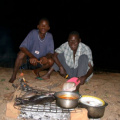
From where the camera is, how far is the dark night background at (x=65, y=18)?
20047 millimetres

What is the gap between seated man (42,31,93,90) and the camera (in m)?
3.46

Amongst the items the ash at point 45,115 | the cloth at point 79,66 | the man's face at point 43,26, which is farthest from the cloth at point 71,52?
the ash at point 45,115

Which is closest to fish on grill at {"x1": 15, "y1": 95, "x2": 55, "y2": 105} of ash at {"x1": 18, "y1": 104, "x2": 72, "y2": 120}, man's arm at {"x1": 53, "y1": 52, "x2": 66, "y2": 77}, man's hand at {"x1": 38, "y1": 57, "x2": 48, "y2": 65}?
ash at {"x1": 18, "y1": 104, "x2": 72, "y2": 120}

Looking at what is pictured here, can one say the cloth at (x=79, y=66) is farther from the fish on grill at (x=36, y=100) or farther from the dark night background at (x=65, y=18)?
the dark night background at (x=65, y=18)

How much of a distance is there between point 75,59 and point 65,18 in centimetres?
2007

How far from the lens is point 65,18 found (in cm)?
2286

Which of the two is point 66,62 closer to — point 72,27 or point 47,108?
point 47,108

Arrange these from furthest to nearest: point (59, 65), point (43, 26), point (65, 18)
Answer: point (65, 18), point (43, 26), point (59, 65)

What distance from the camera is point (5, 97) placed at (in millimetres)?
3369

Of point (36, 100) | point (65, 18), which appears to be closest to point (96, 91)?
point (36, 100)

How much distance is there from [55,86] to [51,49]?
1053 millimetres

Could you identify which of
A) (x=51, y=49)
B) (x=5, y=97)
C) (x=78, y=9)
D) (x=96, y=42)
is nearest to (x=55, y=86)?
(x=51, y=49)

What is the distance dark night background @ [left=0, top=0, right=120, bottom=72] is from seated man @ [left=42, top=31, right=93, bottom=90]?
15376mm

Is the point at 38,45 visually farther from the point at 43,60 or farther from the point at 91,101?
the point at 91,101
